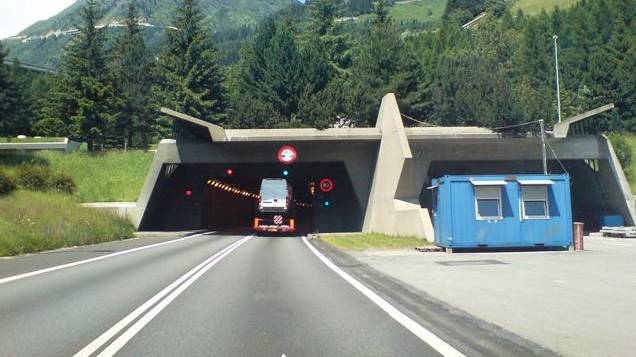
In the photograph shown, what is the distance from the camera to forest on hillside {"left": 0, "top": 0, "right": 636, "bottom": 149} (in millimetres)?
71812

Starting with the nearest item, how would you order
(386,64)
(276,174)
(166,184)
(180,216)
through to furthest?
(166,184) → (180,216) → (276,174) → (386,64)

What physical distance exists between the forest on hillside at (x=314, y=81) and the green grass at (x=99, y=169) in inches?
648

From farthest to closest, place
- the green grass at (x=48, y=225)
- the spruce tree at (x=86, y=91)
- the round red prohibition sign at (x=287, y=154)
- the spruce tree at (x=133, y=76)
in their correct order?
the spruce tree at (x=133, y=76) < the spruce tree at (x=86, y=91) < the round red prohibition sign at (x=287, y=154) < the green grass at (x=48, y=225)

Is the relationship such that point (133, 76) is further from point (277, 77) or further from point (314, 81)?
point (314, 81)

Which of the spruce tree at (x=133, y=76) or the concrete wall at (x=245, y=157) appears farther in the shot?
the spruce tree at (x=133, y=76)

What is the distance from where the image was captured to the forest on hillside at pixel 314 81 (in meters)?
71.8

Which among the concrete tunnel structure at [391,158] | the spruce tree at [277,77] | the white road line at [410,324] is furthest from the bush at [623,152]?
the white road line at [410,324]

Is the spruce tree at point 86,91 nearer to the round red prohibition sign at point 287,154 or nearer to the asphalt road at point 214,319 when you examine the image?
the round red prohibition sign at point 287,154

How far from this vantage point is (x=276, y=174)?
65.1 meters

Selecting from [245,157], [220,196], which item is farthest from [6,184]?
[220,196]

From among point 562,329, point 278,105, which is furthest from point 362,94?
point 562,329

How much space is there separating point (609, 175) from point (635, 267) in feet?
90.2

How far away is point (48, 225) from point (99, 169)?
86.7 feet

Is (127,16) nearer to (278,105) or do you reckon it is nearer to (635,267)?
(278,105)
